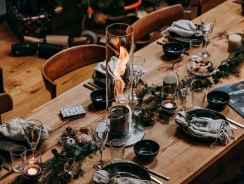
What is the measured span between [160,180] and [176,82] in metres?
0.72

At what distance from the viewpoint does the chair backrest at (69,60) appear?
9.60 ft

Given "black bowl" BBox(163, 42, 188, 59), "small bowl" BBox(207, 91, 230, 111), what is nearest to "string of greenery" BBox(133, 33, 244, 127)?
"small bowl" BBox(207, 91, 230, 111)

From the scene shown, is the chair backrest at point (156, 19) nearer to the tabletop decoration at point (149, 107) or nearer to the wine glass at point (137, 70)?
the wine glass at point (137, 70)

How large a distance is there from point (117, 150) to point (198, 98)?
0.59 meters

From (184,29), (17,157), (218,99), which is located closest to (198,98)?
(218,99)

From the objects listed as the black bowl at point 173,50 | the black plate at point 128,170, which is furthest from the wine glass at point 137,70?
the black plate at point 128,170

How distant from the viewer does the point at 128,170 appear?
2.23m

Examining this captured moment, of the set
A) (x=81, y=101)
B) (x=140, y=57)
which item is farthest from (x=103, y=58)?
(x=81, y=101)

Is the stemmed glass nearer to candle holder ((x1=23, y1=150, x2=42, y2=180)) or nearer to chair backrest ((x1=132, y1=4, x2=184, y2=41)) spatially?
chair backrest ((x1=132, y1=4, x2=184, y2=41))

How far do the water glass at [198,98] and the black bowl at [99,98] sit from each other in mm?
440

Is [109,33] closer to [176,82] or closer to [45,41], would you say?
[176,82]

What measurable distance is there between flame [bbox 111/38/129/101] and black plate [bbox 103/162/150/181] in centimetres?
38

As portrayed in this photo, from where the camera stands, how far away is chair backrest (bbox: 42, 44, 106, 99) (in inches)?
115

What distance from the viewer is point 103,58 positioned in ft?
10.3
